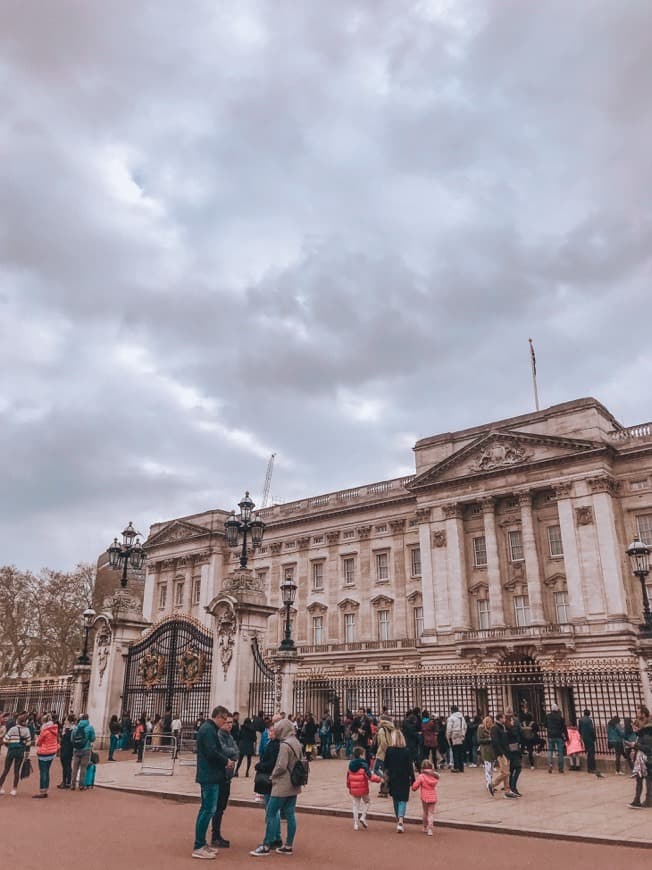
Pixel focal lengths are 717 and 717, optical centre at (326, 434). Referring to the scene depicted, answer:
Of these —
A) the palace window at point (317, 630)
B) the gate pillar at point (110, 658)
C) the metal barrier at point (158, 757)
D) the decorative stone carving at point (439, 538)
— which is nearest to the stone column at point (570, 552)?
the decorative stone carving at point (439, 538)

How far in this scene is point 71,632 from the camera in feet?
197

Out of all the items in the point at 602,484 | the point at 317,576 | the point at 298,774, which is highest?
the point at 602,484

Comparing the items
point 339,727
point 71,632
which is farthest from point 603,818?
point 71,632

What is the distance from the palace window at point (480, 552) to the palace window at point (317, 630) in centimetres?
1354

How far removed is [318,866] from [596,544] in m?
37.0

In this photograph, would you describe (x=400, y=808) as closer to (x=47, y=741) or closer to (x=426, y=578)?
(x=47, y=741)

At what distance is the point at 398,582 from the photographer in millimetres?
51125

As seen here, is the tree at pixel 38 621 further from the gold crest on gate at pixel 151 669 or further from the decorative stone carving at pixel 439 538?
the gold crest on gate at pixel 151 669

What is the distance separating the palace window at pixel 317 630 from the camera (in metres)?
53.5

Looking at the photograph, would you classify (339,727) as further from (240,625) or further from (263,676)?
(240,625)

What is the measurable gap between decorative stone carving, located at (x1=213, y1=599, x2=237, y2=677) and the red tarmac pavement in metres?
6.99

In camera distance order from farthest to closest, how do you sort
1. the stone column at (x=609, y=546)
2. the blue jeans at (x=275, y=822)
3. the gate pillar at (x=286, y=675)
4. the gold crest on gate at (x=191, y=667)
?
the stone column at (x=609, y=546), the gold crest on gate at (x=191, y=667), the gate pillar at (x=286, y=675), the blue jeans at (x=275, y=822)

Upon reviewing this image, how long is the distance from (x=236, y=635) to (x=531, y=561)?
94.8 ft

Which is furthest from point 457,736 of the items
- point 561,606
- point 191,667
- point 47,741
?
point 561,606
